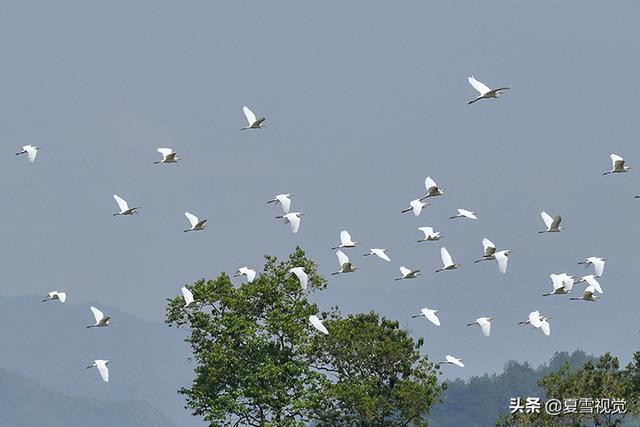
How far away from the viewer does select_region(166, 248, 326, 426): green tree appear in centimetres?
5453

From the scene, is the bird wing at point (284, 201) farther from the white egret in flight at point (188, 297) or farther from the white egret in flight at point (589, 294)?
the white egret in flight at point (589, 294)

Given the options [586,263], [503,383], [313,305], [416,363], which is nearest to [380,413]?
[416,363]

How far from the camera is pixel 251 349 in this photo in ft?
181

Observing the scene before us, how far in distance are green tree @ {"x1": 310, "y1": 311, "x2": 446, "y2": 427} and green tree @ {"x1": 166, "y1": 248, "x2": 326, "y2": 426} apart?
2.92 m

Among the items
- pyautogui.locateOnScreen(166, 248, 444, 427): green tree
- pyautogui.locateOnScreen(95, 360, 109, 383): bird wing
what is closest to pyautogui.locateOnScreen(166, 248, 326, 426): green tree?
pyautogui.locateOnScreen(166, 248, 444, 427): green tree

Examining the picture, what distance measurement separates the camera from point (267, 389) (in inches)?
2156

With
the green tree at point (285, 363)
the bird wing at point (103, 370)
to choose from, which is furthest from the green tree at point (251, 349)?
the bird wing at point (103, 370)

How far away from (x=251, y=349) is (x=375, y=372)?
757cm

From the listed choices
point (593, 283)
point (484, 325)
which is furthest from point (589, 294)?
point (484, 325)

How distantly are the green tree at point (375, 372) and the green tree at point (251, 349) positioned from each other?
9.59 feet

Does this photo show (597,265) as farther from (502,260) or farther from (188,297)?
(188,297)

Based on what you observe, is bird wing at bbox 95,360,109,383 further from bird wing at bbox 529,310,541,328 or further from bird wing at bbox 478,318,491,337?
bird wing at bbox 529,310,541,328

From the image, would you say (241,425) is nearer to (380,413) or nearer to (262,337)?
(262,337)

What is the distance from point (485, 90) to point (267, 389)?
49.2ft
